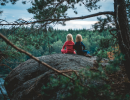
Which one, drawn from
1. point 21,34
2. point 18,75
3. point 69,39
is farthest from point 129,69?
point 21,34

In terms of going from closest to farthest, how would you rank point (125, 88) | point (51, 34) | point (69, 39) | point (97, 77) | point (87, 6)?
point (97, 77)
point (125, 88)
point (87, 6)
point (51, 34)
point (69, 39)

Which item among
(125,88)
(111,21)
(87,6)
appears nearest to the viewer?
(125,88)

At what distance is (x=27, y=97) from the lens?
112 inches

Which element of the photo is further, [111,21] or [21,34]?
[21,34]

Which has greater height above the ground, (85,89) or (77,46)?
(77,46)

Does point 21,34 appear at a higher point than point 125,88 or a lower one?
higher

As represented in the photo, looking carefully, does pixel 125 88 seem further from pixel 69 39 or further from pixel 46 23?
pixel 69 39

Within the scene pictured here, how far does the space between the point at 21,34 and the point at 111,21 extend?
3588mm

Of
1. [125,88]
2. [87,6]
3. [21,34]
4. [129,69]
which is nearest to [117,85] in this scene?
[125,88]

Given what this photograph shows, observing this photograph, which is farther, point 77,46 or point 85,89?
point 77,46

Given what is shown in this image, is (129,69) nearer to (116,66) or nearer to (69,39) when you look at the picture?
(116,66)

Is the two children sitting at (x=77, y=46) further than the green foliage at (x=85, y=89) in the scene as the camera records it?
Yes

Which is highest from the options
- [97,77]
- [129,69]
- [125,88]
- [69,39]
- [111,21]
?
[111,21]

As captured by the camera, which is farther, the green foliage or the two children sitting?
the two children sitting
